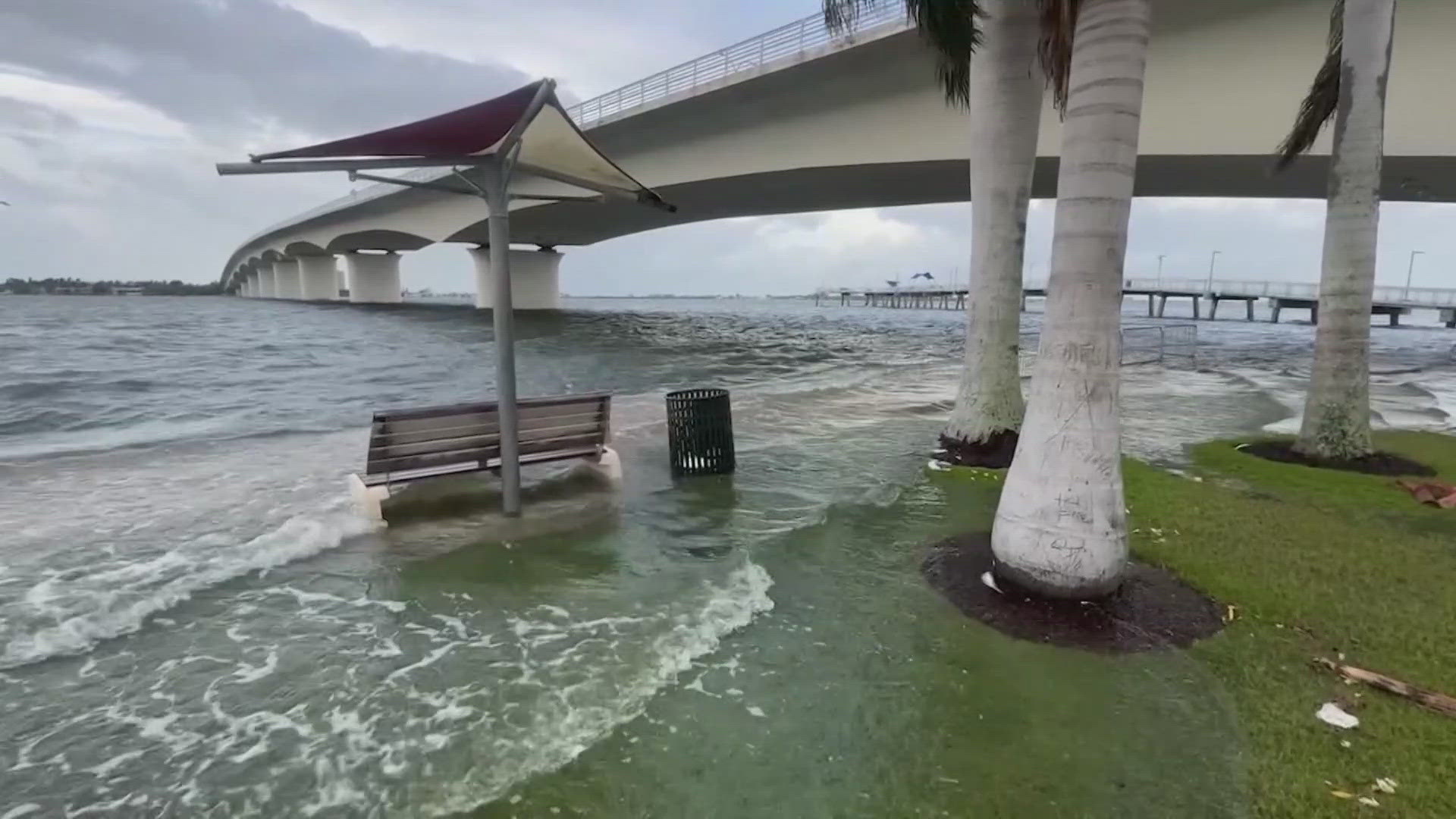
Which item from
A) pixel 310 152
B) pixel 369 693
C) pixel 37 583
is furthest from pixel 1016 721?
pixel 37 583

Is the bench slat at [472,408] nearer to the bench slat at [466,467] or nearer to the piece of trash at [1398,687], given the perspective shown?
the bench slat at [466,467]

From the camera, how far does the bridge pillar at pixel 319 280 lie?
81.6m

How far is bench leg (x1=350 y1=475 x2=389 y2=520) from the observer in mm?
7391

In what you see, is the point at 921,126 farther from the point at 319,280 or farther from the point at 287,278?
the point at 287,278

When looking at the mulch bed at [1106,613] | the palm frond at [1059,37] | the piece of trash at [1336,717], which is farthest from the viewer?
the palm frond at [1059,37]

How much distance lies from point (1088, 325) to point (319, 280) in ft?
299

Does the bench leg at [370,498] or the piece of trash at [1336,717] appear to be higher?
the bench leg at [370,498]

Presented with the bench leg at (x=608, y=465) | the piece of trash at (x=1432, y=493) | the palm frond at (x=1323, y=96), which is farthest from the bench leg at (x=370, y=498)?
the palm frond at (x=1323, y=96)

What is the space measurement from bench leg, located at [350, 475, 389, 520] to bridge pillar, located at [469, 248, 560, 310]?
54.0m

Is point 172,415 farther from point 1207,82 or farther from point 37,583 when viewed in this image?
point 1207,82

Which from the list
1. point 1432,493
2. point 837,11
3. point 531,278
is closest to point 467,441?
point 837,11

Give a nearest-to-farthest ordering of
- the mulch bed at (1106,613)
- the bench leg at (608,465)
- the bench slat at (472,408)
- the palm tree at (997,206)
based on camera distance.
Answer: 1. the mulch bed at (1106,613)
2. the bench slat at (472,408)
3. the palm tree at (997,206)
4. the bench leg at (608,465)

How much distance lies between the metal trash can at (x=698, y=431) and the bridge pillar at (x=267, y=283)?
103 metres

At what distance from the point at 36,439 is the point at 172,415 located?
248 centimetres
